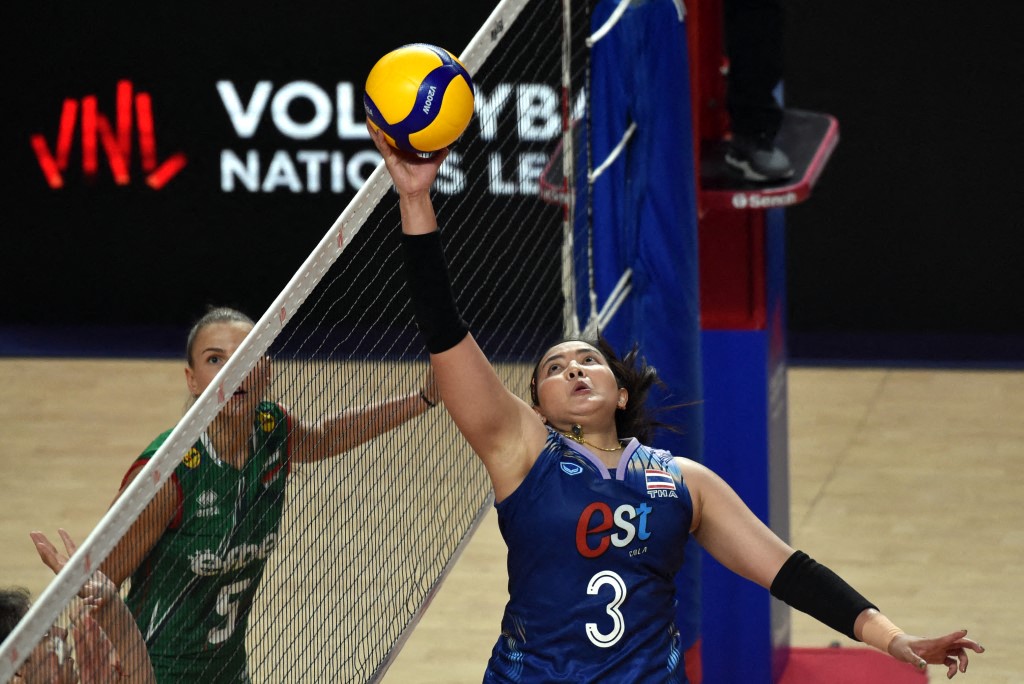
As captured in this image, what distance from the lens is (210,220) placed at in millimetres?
10852

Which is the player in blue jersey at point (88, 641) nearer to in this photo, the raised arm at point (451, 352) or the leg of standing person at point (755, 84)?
the raised arm at point (451, 352)

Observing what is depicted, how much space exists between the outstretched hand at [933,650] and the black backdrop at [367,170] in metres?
7.21

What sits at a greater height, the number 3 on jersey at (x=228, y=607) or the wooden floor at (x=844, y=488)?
the number 3 on jersey at (x=228, y=607)

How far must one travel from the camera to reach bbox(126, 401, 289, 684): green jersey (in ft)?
12.6

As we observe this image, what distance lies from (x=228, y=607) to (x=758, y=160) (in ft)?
7.21

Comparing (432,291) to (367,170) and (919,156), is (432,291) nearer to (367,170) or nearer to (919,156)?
(919,156)

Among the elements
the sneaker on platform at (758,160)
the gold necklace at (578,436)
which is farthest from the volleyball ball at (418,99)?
the sneaker on platform at (758,160)

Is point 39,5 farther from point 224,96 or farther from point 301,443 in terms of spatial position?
point 301,443

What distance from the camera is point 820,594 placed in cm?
334


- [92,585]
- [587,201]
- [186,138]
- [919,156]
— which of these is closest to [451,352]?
[92,585]

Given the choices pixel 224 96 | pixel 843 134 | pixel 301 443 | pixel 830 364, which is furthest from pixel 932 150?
pixel 301 443

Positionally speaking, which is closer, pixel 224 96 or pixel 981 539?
pixel 981 539

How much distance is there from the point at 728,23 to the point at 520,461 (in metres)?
2.43

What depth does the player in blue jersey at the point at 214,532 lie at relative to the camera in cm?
382
